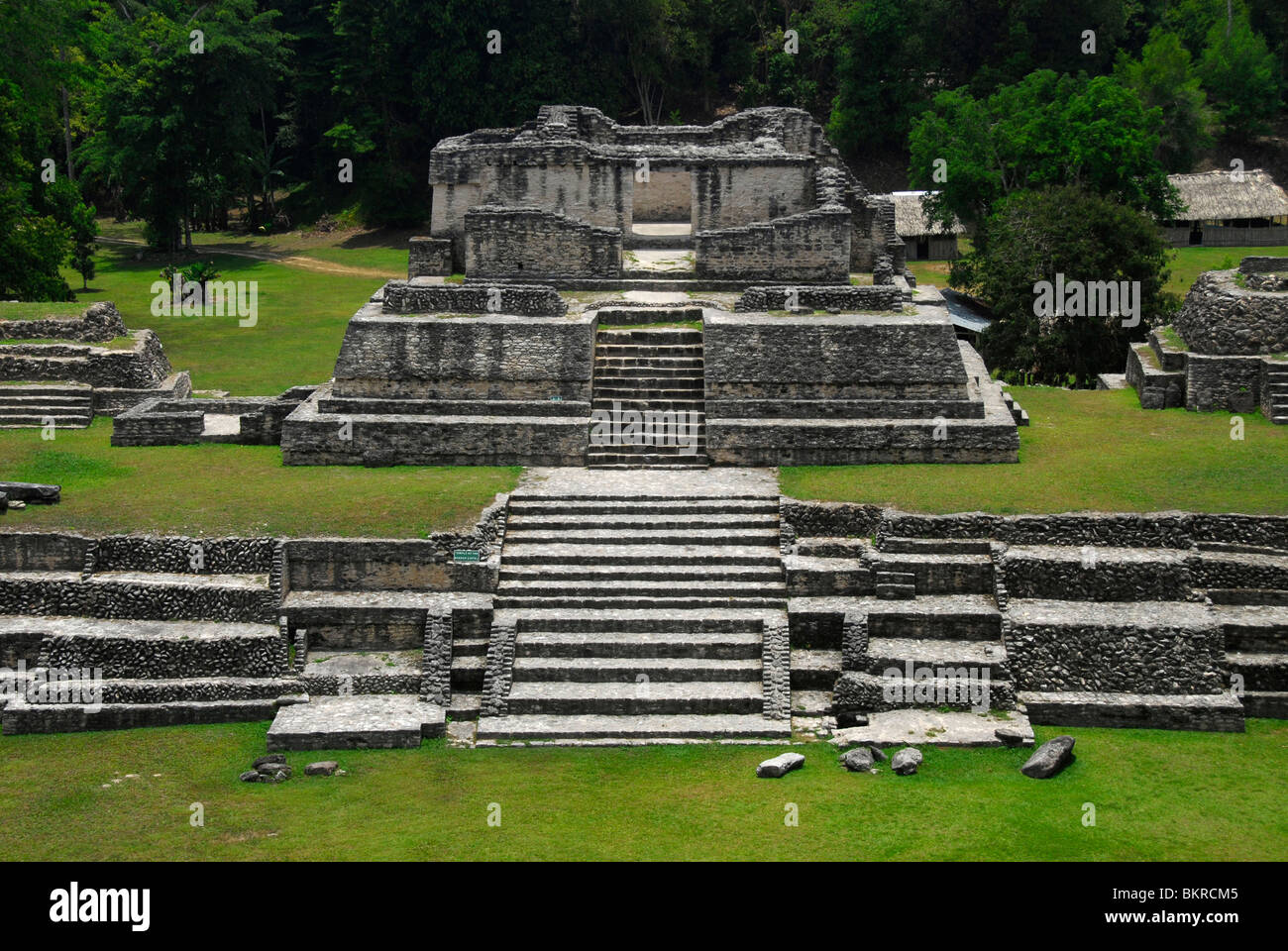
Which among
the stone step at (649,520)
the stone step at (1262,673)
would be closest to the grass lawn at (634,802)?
the stone step at (1262,673)

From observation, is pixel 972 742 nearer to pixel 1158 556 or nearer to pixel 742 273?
pixel 1158 556

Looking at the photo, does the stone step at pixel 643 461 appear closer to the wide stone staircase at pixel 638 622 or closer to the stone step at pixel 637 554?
the wide stone staircase at pixel 638 622

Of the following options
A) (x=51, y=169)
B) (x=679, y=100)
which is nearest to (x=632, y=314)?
(x=51, y=169)

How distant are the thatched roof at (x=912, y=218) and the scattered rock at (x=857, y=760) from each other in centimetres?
3227

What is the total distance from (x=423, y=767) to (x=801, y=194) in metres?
16.0

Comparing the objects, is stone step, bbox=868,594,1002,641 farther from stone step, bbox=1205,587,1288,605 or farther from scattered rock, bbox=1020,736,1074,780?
stone step, bbox=1205,587,1288,605

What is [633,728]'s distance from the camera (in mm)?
20359

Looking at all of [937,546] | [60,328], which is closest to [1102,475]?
[937,546]

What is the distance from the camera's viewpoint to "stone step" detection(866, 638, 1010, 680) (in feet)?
68.5

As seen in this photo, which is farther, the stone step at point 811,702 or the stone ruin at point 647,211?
the stone ruin at point 647,211

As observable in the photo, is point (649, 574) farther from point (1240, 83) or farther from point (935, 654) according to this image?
point (1240, 83)

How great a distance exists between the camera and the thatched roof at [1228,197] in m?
51.8

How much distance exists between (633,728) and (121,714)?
6113 mm

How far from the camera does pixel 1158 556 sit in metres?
22.1
